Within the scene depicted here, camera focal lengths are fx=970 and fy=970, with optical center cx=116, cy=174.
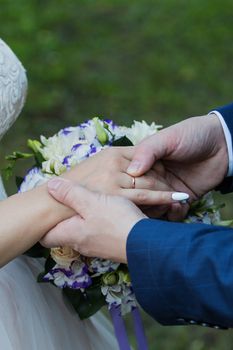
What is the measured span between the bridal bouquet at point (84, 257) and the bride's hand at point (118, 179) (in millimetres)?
65

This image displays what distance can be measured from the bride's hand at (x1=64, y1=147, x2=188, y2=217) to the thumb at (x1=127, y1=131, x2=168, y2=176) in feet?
0.08

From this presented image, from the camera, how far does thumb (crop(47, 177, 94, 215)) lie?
89.7 inches

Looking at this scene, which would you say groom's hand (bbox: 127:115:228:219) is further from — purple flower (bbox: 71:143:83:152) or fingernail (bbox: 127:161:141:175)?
purple flower (bbox: 71:143:83:152)

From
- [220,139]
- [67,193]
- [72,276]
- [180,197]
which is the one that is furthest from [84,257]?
[220,139]

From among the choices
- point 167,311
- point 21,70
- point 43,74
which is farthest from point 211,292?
point 43,74

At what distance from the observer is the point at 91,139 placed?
8.13ft

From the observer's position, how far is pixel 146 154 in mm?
2395

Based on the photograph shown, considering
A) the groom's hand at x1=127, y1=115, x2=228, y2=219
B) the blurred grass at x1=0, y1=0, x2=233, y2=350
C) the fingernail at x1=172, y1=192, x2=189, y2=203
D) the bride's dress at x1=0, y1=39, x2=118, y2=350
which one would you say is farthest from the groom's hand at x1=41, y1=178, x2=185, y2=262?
the blurred grass at x1=0, y1=0, x2=233, y2=350

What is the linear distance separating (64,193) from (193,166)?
0.43 metres

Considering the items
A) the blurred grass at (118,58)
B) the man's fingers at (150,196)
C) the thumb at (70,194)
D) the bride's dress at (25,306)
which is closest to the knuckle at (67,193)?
the thumb at (70,194)

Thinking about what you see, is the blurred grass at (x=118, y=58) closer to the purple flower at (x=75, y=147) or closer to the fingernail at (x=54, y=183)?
the purple flower at (x=75, y=147)

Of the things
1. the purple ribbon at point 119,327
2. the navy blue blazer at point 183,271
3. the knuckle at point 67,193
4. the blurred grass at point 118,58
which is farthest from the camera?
the blurred grass at point 118,58

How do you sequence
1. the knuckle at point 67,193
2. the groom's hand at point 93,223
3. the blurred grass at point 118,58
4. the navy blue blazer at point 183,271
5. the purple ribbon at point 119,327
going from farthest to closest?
the blurred grass at point 118,58
the purple ribbon at point 119,327
the knuckle at point 67,193
the groom's hand at point 93,223
the navy blue blazer at point 183,271

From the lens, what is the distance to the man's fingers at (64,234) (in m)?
2.27
